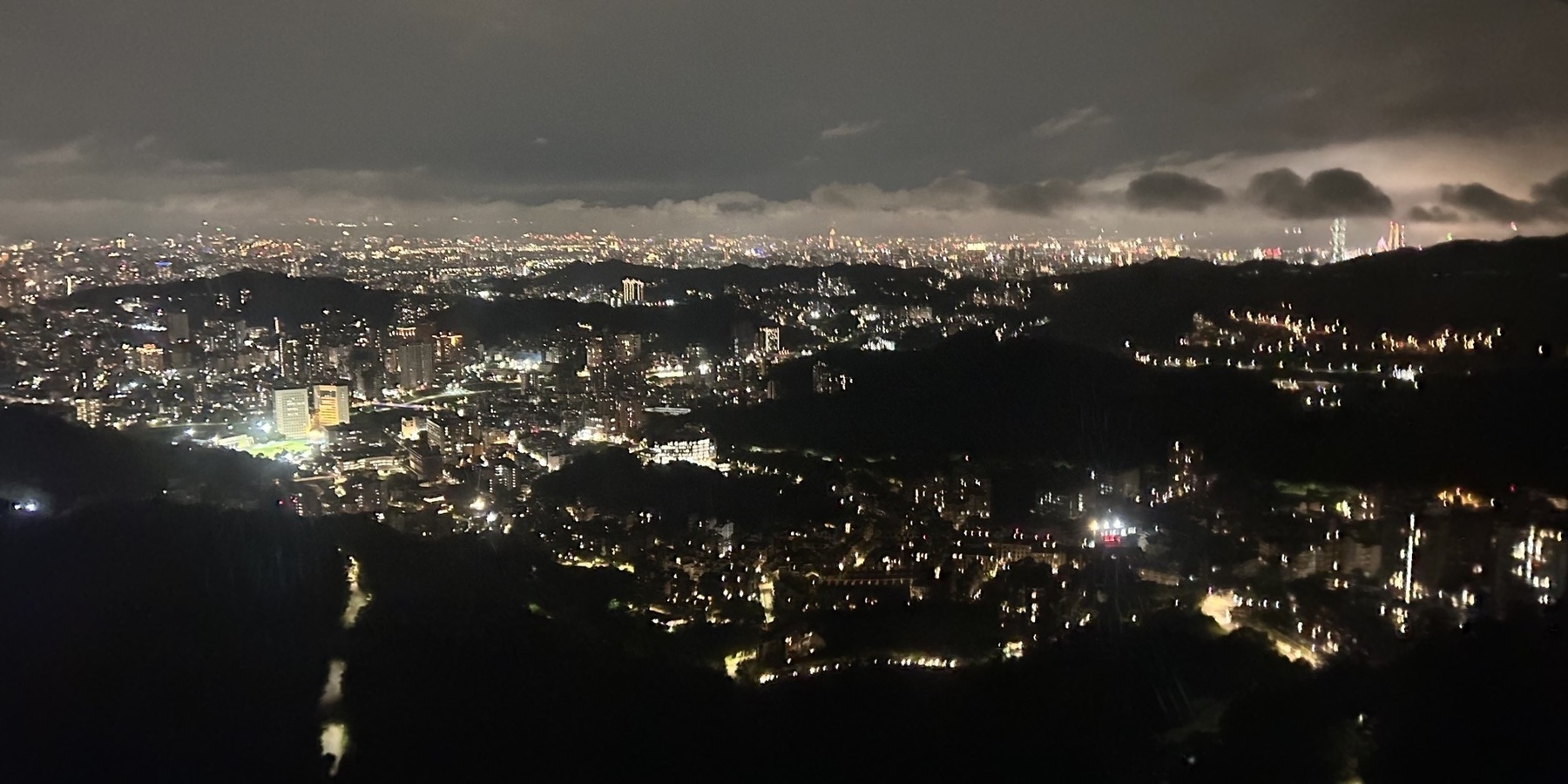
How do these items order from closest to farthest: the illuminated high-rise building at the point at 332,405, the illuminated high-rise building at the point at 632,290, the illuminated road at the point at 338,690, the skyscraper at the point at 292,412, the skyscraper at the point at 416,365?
the illuminated road at the point at 338,690 < the skyscraper at the point at 292,412 < the illuminated high-rise building at the point at 332,405 < the skyscraper at the point at 416,365 < the illuminated high-rise building at the point at 632,290

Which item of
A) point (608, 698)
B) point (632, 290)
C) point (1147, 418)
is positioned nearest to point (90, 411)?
point (632, 290)

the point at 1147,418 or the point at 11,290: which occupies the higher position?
the point at 11,290

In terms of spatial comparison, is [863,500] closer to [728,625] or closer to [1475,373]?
[728,625]

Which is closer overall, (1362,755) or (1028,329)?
(1362,755)

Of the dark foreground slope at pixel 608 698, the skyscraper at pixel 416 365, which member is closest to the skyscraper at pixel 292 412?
the skyscraper at pixel 416 365

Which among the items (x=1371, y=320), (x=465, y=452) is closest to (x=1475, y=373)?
(x=1371, y=320)

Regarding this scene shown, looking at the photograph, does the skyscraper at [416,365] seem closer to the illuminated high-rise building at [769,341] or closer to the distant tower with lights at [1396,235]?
the illuminated high-rise building at [769,341]

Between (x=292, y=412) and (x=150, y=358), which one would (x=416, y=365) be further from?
(x=150, y=358)
